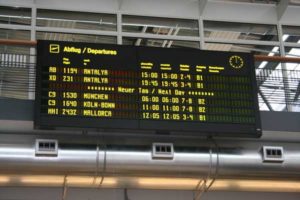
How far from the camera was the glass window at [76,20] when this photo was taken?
589 inches

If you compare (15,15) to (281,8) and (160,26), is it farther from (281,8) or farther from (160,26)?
(281,8)

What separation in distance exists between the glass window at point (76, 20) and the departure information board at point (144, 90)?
16.5ft

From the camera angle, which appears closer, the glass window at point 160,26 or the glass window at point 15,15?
the glass window at point 15,15

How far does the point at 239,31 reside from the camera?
16.0 metres

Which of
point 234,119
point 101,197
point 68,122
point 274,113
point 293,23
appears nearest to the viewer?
point 68,122

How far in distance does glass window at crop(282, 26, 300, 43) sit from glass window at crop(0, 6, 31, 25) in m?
6.80

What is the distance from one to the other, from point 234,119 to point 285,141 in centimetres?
162

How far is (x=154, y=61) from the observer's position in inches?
A: 403

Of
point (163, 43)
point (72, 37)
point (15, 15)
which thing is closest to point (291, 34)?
point (163, 43)

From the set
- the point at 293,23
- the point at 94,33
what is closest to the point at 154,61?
the point at 94,33

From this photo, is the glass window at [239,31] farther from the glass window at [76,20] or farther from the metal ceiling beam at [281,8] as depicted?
the glass window at [76,20]

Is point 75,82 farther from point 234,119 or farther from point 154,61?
point 234,119

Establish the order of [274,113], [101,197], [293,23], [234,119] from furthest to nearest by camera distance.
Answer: [293,23], [101,197], [274,113], [234,119]

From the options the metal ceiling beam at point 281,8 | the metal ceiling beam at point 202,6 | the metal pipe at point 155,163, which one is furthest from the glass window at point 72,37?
the metal pipe at point 155,163
